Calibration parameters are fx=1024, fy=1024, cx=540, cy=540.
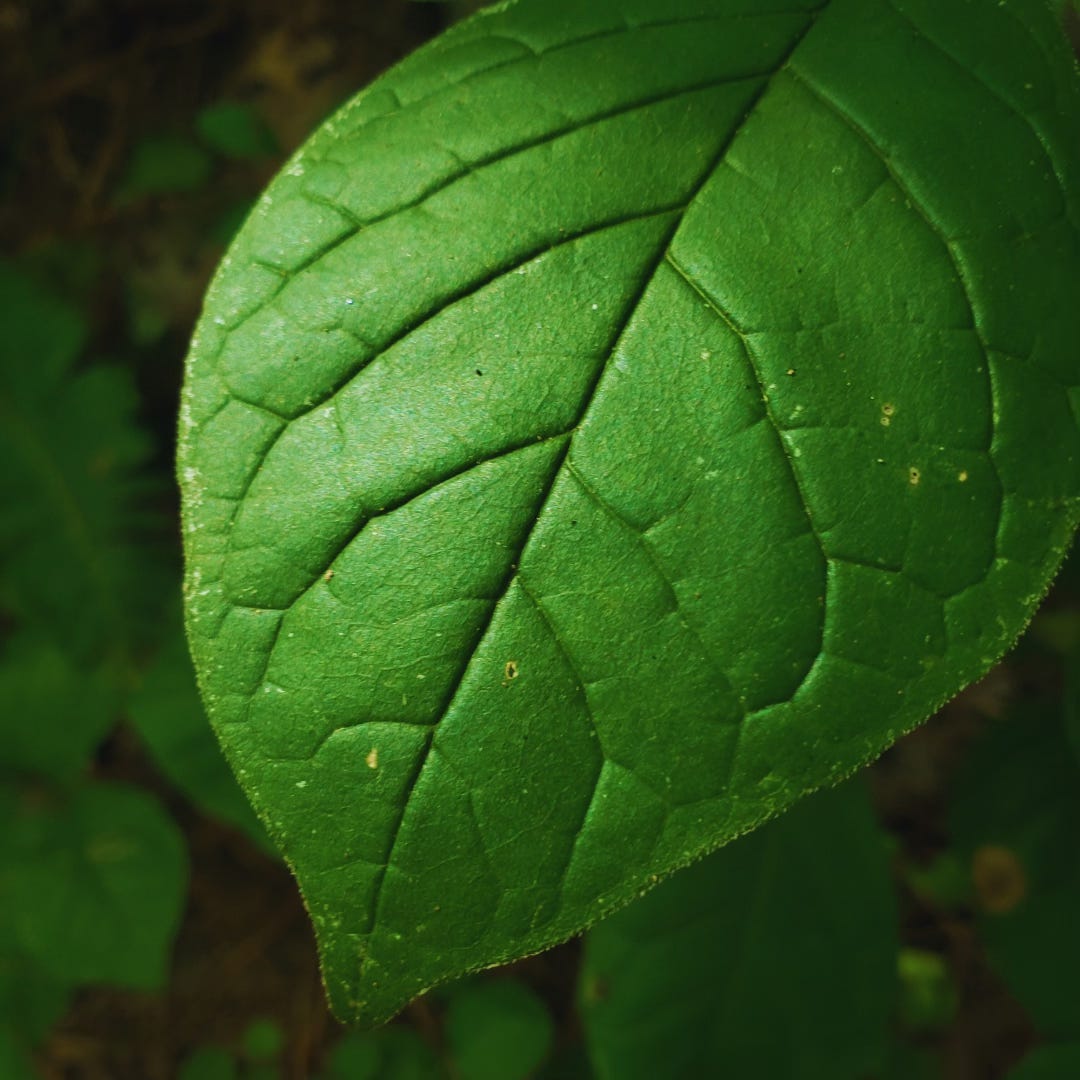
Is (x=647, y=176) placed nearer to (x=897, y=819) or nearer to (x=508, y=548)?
(x=508, y=548)

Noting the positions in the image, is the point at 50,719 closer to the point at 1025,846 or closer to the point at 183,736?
the point at 183,736

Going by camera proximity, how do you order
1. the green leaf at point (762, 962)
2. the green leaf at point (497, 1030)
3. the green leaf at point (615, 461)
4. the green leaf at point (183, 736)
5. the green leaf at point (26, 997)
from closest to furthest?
the green leaf at point (615, 461), the green leaf at point (762, 962), the green leaf at point (183, 736), the green leaf at point (497, 1030), the green leaf at point (26, 997)

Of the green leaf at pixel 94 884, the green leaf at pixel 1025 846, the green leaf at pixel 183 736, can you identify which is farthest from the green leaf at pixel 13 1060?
the green leaf at pixel 1025 846

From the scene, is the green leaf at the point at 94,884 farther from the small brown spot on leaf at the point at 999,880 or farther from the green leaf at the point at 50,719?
the small brown spot on leaf at the point at 999,880

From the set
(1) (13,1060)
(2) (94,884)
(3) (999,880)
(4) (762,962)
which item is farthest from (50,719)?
(3) (999,880)

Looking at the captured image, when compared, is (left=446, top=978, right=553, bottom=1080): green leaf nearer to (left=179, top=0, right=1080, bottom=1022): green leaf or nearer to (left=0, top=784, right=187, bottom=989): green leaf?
(left=0, top=784, right=187, bottom=989): green leaf

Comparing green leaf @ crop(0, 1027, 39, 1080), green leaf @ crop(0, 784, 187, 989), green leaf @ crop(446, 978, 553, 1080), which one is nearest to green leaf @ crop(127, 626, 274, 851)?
green leaf @ crop(0, 784, 187, 989)
